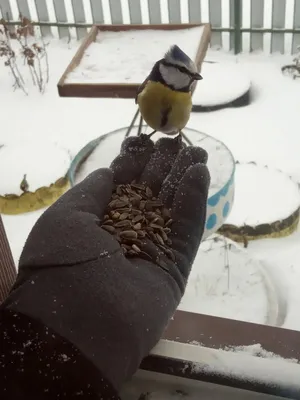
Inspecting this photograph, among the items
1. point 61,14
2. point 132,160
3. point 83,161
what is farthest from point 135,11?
point 132,160

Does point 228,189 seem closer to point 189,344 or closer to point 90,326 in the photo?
point 189,344

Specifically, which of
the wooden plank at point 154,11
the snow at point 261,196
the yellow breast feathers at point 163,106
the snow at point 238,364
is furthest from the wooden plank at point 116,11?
the snow at point 238,364

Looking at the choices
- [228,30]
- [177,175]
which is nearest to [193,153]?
[177,175]

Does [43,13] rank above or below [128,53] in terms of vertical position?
below

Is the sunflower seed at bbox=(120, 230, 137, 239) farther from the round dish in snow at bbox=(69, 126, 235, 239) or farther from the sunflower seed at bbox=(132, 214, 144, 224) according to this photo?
the round dish in snow at bbox=(69, 126, 235, 239)

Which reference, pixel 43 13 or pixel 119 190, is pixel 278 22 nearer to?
pixel 43 13
